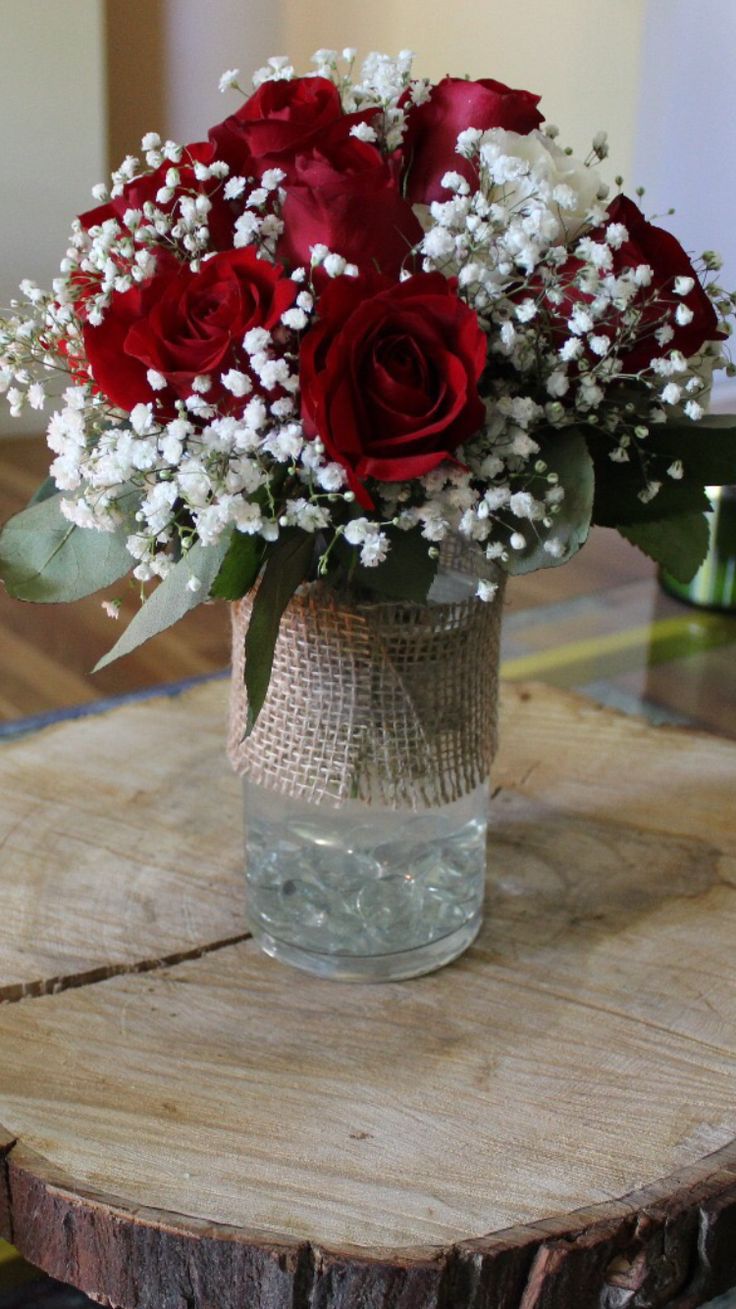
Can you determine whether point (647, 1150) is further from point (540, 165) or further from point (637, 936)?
point (540, 165)

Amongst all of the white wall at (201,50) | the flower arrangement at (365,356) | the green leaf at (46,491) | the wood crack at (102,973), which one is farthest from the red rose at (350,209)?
the white wall at (201,50)

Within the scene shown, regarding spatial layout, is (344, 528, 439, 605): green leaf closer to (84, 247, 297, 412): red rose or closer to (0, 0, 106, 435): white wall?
(84, 247, 297, 412): red rose

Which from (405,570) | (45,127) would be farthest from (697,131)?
(405,570)

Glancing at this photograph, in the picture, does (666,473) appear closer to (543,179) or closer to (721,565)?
(543,179)

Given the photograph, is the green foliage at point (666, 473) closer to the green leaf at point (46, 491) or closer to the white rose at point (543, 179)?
the white rose at point (543, 179)

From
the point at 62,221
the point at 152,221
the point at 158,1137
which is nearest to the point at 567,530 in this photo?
the point at 152,221

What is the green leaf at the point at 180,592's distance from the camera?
78cm

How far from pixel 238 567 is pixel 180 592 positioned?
37 mm

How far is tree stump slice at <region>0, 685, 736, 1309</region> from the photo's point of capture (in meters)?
0.73

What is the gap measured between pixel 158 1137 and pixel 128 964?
179mm

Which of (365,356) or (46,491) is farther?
(46,491)

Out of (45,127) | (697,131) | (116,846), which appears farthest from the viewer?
(45,127)

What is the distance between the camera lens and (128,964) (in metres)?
0.95

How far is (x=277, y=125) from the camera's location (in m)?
0.78
